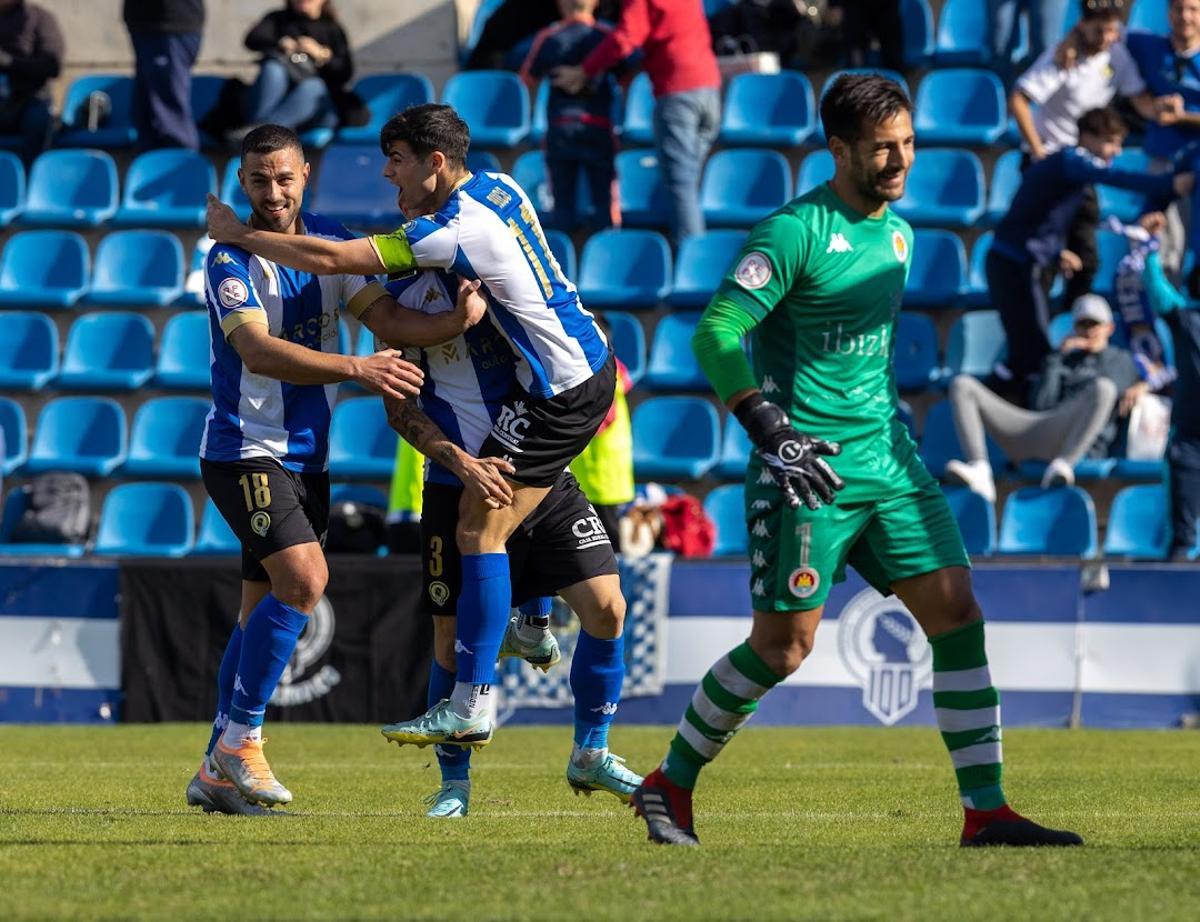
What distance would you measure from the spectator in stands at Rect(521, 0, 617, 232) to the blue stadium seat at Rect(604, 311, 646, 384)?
1.20m

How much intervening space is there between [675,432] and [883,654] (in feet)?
10.2

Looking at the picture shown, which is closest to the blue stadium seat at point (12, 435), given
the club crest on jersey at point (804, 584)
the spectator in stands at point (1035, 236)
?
the spectator in stands at point (1035, 236)

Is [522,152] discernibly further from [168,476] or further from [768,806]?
[768,806]

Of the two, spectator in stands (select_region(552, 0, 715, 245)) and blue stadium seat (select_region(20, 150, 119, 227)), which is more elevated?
spectator in stands (select_region(552, 0, 715, 245))

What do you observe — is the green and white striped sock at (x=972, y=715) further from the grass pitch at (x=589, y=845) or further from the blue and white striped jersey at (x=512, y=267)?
the blue and white striped jersey at (x=512, y=267)

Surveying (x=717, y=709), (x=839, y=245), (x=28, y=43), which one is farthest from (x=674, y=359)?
(x=717, y=709)

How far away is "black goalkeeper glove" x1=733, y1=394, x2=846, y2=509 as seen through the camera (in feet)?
17.7

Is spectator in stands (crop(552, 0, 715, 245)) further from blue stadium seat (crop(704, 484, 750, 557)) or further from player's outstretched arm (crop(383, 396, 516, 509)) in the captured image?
player's outstretched arm (crop(383, 396, 516, 509))

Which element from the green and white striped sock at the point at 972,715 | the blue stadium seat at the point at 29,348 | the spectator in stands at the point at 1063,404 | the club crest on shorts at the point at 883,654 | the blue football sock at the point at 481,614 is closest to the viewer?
the green and white striped sock at the point at 972,715

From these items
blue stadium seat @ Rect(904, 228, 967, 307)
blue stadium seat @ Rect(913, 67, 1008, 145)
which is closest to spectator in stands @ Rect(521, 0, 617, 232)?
blue stadium seat @ Rect(904, 228, 967, 307)

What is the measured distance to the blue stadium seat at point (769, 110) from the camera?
53.1ft

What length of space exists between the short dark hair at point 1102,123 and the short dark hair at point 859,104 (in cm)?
839

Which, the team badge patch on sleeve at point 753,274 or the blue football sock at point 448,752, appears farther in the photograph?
the blue football sock at point 448,752

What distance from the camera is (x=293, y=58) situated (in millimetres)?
16219
